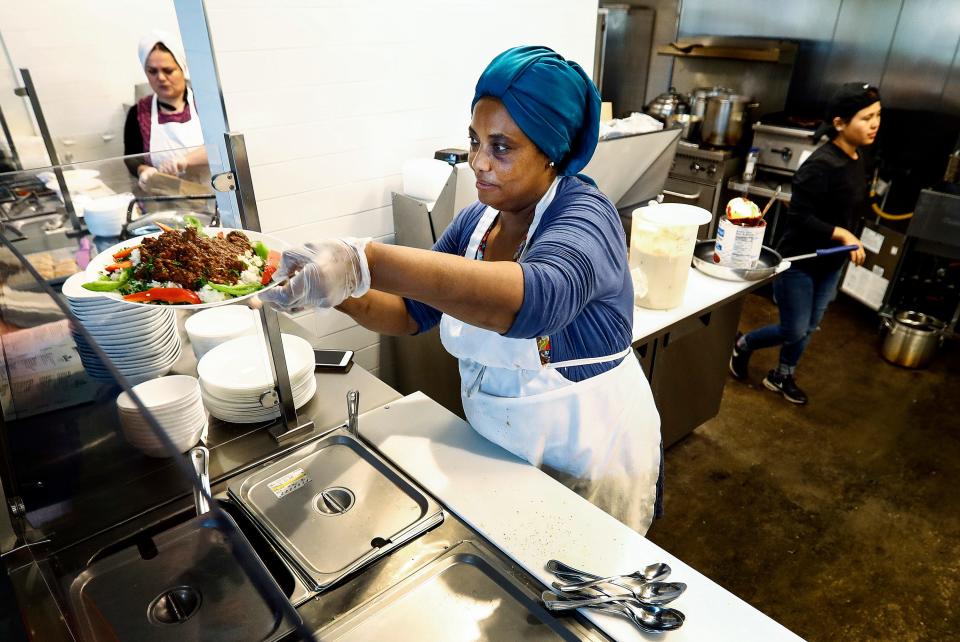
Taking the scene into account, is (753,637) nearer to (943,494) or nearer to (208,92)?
(208,92)

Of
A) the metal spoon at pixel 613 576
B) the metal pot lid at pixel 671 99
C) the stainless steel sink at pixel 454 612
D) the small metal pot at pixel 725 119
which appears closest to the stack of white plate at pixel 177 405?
the stainless steel sink at pixel 454 612

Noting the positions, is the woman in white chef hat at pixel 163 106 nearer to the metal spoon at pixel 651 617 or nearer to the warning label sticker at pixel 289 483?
the warning label sticker at pixel 289 483

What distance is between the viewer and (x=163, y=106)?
3.59 metres

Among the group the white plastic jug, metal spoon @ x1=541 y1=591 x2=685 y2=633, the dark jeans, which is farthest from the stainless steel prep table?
metal spoon @ x1=541 y1=591 x2=685 y2=633

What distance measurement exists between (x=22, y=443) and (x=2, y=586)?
0.78 feet

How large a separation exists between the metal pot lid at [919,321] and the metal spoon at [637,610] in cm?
358

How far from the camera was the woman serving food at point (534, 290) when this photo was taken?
3.75 ft

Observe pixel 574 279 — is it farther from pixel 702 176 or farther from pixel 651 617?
pixel 702 176

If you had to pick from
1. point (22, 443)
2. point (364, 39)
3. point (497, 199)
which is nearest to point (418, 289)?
point (497, 199)

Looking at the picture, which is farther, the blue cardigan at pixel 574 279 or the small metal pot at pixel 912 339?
the small metal pot at pixel 912 339

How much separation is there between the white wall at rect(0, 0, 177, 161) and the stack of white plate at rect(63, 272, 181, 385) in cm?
383

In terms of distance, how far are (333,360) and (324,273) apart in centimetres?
92

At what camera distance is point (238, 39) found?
2037 mm

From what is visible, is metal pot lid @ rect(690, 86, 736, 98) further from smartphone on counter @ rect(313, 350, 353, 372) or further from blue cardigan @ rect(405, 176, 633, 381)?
smartphone on counter @ rect(313, 350, 353, 372)
